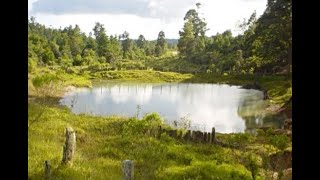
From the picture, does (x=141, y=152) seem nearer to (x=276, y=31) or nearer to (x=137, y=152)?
(x=137, y=152)

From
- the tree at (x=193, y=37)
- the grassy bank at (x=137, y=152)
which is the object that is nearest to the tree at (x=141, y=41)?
the tree at (x=193, y=37)

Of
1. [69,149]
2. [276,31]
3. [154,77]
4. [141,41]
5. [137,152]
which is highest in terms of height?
[141,41]

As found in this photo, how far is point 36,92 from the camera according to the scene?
1411 centimetres

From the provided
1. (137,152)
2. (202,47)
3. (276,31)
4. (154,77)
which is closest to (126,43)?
A: (202,47)

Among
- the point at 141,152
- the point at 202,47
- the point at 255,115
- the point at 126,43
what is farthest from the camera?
the point at 126,43

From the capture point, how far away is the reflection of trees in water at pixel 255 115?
1450 centimetres

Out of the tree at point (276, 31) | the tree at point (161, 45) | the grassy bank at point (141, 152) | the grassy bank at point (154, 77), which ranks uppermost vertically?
the tree at point (161, 45)

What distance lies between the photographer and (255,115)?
16.6 metres

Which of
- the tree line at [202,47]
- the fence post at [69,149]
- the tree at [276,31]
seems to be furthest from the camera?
the tree line at [202,47]

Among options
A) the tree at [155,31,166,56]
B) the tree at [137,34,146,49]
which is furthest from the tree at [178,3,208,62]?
the tree at [137,34,146,49]

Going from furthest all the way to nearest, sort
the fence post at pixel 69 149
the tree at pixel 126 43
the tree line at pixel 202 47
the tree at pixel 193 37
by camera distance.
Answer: the tree at pixel 126 43 < the tree at pixel 193 37 < the tree line at pixel 202 47 < the fence post at pixel 69 149

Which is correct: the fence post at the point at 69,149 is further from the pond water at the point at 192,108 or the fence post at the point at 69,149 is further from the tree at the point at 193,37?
the tree at the point at 193,37
